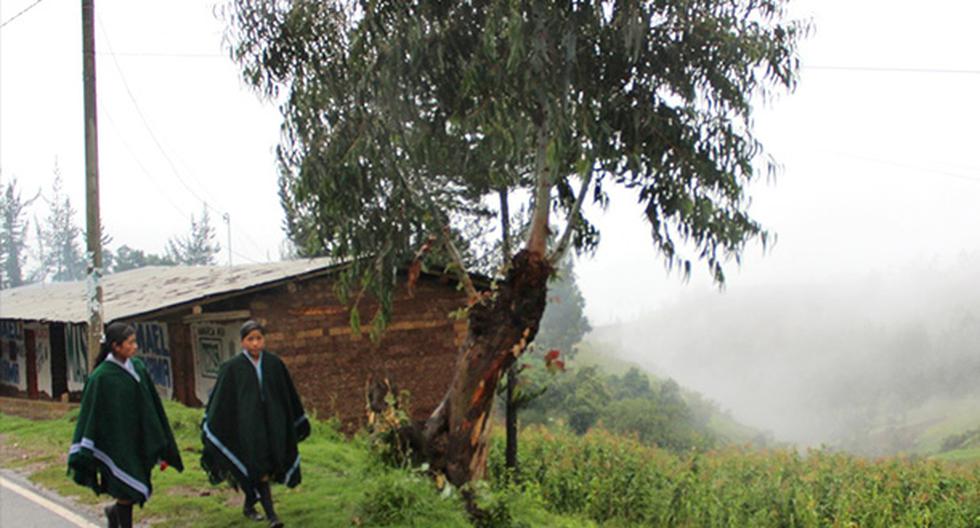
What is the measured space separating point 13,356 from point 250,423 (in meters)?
20.2

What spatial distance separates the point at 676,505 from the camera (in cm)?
1151

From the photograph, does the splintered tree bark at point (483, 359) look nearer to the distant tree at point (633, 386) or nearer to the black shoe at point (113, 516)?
the black shoe at point (113, 516)

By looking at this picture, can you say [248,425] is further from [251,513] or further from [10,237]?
[10,237]

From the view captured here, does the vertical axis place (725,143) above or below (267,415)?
above

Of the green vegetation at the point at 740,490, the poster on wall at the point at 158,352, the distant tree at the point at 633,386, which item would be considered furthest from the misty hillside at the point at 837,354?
the poster on wall at the point at 158,352

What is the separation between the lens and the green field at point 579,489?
7074 mm

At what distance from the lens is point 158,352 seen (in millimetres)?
17406

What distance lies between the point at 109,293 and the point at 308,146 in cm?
1231

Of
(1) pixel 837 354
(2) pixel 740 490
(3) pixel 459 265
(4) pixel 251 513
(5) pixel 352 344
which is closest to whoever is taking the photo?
(4) pixel 251 513

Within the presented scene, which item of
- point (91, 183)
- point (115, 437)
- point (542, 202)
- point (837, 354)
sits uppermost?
point (91, 183)

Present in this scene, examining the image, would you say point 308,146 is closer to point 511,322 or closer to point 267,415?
point 511,322

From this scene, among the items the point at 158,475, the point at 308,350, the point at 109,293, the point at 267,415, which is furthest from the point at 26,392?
the point at 267,415

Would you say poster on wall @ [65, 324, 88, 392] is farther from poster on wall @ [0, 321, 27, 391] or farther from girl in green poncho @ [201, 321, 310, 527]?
girl in green poncho @ [201, 321, 310, 527]

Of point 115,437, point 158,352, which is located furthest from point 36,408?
point 115,437
